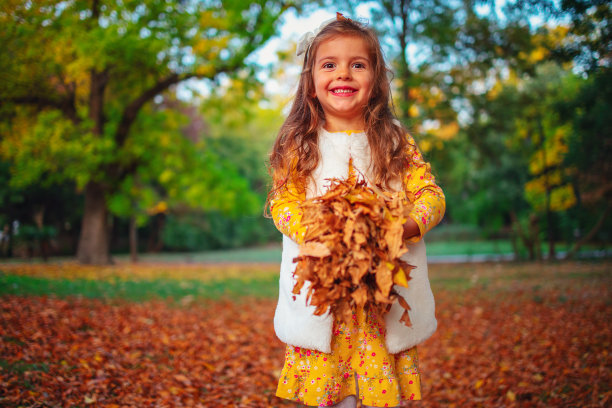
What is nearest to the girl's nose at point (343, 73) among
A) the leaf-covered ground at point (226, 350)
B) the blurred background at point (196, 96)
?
the leaf-covered ground at point (226, 350)

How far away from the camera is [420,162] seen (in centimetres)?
218

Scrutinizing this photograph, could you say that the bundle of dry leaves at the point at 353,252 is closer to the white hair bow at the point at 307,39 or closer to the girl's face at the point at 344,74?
the girl's face at the point at 344,74

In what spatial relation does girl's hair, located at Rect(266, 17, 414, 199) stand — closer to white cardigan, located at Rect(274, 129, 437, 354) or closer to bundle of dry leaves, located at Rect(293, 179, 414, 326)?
white cardigan, located at Rect(274, 129, 437, 354)

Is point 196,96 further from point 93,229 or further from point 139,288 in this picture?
point 139,288

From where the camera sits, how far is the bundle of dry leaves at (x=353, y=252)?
165 cm

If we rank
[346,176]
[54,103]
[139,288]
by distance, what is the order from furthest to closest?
[54,103], [139,288], [346,176]

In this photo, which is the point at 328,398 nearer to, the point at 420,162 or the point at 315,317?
the point at 315,317

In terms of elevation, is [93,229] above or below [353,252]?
above

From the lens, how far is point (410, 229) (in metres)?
1.87

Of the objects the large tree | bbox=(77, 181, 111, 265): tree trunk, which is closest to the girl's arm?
the large tree

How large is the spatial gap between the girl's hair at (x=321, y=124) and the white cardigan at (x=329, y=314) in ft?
0.19

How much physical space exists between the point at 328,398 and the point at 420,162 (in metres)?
1.20

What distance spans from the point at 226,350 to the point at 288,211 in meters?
4.02

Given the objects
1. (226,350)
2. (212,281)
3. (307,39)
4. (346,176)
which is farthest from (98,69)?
(346,176)
